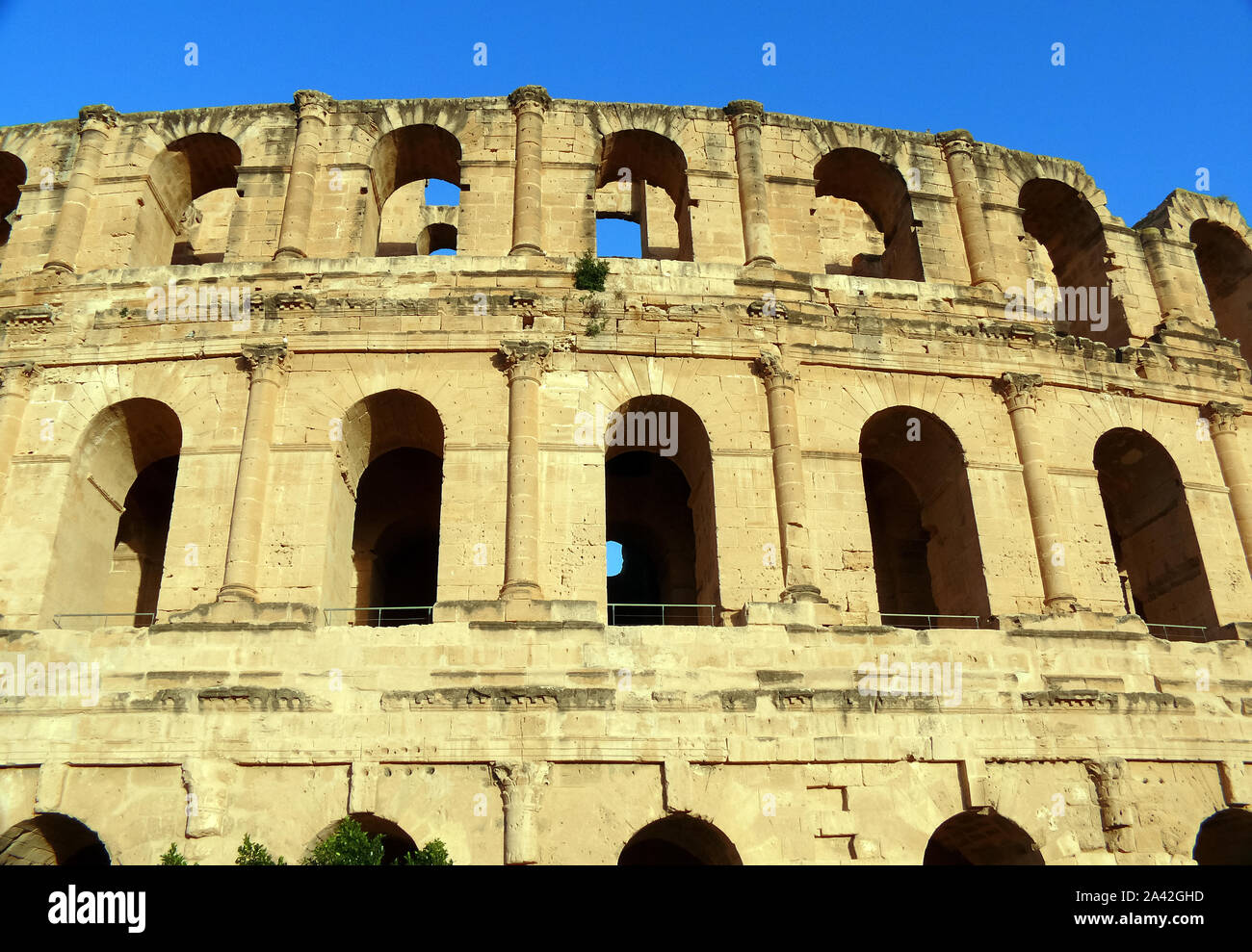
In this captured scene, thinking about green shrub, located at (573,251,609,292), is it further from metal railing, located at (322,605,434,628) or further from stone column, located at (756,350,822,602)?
metal railing, located at (322,605,434,628)

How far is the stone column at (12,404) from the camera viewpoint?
616 inches

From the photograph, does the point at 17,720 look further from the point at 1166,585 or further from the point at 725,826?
the point at 1166,585

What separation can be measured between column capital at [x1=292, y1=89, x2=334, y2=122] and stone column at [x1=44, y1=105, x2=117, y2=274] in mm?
3413

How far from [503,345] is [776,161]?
22.3 feet

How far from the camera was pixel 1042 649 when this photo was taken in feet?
49.5

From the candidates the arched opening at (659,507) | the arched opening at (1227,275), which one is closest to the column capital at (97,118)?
the arched opening at (659,507)

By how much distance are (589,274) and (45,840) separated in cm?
1136

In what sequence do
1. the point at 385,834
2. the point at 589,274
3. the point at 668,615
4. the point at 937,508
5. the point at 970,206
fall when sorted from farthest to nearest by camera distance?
the point at 668,615
the point at 970,206
the point at 937,508
the point at 589,274
the point at 385,834

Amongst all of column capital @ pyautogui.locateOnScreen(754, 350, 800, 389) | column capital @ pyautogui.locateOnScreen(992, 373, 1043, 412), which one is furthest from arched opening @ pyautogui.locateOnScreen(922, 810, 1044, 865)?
column capital @ pyautogui.locateOnScreen(754, 350, 800, 389)

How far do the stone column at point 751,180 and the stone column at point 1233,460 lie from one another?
27.6 ft

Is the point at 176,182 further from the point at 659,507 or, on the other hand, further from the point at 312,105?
the point at 659,507

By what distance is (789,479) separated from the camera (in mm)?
15664

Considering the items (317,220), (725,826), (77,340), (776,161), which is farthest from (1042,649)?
(77,340)

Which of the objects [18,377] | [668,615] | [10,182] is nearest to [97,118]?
[10,182]
